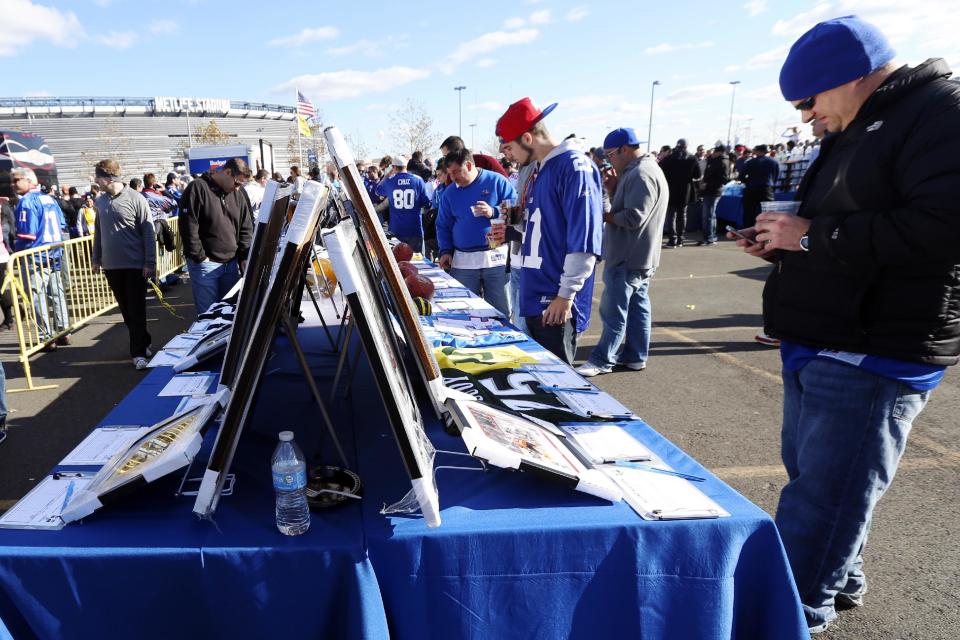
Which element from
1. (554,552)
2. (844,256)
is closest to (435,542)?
(554,552)

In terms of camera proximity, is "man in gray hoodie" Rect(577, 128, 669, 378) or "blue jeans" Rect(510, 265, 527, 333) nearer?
"blue jeans" Rect(510, 265, 527, 333)

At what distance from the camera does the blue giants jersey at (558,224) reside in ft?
9.66

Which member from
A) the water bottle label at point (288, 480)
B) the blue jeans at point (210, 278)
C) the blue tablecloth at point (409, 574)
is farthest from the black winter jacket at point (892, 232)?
the blue jeans at point (210, 278)

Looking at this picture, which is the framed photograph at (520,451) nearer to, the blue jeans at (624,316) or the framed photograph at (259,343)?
the framed photograph at (259,343)

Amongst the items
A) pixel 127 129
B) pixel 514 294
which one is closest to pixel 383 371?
pixel 514 294

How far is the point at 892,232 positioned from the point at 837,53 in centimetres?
56

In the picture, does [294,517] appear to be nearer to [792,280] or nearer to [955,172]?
[792,280]

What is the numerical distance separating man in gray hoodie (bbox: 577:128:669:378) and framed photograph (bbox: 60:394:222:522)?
352cm

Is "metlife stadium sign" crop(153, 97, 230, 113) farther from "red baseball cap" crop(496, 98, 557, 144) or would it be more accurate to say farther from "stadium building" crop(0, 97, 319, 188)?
"red baseball cap" crop(496, 98, 557, 144)

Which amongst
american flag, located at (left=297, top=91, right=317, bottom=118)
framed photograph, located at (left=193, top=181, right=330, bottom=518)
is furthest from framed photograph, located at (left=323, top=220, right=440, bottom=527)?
american flag, located at (left=297, top=91, right=317, bottom=118)

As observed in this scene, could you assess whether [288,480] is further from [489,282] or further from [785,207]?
[489,282]

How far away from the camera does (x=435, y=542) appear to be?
1405 millimetres

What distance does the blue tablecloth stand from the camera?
137 cm

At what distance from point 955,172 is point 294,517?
1.90m
